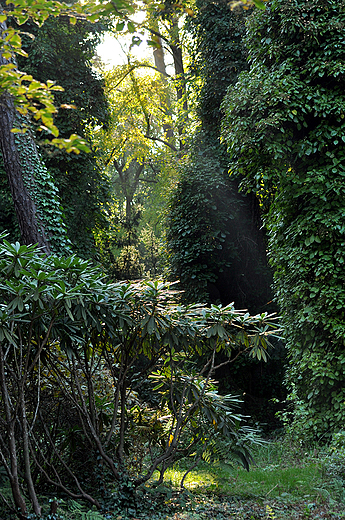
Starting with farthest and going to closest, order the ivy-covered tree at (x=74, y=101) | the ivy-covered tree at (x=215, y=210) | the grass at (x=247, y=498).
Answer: the ivy-covered tree at (x=215, y=210) < the ivy-covered tree at (x=74, y=101) < the grass at (x=247, y=498)

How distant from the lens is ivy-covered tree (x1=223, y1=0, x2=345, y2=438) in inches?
252

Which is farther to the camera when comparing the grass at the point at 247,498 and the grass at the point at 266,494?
the grass at the point at 266,494

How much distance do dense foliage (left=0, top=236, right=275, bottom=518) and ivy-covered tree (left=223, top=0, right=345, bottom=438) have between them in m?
2.39

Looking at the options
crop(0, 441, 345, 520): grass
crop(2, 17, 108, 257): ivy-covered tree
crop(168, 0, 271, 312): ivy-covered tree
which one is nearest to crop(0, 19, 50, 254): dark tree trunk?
crop(2, 17, 108, 257): ivy-covered tree

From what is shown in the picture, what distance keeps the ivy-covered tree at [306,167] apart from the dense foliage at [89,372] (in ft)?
7.86

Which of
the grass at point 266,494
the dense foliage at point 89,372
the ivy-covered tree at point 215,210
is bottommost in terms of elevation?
the grass at point 266,494

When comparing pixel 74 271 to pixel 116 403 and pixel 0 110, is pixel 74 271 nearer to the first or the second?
pixel 116 403

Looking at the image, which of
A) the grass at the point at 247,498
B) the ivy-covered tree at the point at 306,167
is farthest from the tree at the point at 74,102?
the grass at the point at 247,498

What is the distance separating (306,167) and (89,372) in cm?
504

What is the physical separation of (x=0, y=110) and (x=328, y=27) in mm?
5040

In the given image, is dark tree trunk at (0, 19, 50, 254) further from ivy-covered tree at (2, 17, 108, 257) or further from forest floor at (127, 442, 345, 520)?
forest floor at (127, 442, 345, 520)

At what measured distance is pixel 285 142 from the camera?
7.03 metres

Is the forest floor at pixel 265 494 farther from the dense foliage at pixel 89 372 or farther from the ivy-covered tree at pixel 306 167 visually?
the ivy-covered tree at pixel 306 167

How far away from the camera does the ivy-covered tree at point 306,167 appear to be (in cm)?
640
